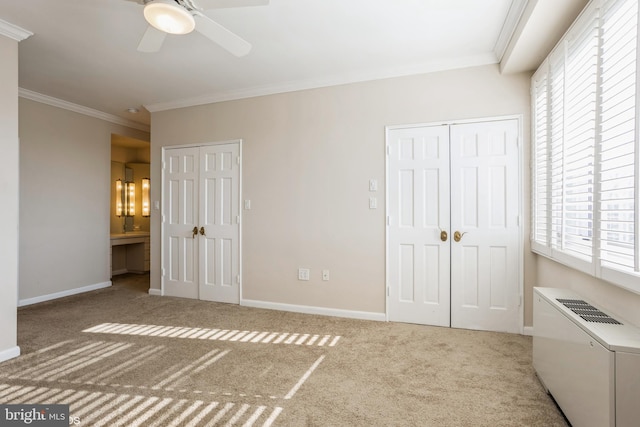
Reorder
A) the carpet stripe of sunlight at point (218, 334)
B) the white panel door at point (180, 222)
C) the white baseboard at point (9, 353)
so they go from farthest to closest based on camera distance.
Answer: the white panel door at point (180, 222)
the carpet stripe of sunlight at point (218, 334)
the white baseboard at point (9, 353)

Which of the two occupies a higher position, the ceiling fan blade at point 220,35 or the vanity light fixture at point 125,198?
the ceiling fan blade at point 220,35

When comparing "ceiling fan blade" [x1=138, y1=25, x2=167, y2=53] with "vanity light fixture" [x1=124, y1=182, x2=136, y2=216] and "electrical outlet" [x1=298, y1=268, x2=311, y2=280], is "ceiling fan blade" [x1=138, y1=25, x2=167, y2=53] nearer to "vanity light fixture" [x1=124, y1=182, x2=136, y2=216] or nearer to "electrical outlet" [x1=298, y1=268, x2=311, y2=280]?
"electrical outlet" [x1=298, y1=268, x2=311, y2=280]

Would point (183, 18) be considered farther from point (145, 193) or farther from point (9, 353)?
point (145, 193)

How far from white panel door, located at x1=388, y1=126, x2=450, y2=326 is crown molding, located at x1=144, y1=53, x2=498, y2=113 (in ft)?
1.96

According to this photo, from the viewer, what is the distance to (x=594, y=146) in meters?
1.92

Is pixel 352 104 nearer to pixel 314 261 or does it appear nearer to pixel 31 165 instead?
pixel 314 261

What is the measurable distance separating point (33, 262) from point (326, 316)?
3.80 m

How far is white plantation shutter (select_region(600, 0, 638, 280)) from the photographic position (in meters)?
1.59

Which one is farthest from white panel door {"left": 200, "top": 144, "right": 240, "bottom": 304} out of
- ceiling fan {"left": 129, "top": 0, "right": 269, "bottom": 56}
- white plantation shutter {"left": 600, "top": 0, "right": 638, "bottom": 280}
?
white plantation shutter {"left": 600, "top": 0, "right": 638, "bottom": 280}

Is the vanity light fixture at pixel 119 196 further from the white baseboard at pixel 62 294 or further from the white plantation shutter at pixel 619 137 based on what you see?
the white plantation shutter at pixel 619 137

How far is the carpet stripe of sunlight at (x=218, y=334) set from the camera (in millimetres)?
3052

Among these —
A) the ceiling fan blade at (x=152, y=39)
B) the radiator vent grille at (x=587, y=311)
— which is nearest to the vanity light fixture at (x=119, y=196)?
the ceiling fan blade at (x=152, y=39)

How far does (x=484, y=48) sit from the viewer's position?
311cm

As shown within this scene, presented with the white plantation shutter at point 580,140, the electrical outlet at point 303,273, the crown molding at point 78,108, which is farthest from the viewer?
the crown molding at point 78,108
